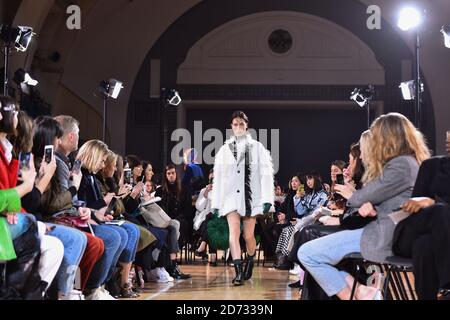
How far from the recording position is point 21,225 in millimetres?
3025

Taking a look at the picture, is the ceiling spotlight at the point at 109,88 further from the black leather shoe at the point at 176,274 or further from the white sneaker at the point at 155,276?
the white sneaker at the point at 155,276

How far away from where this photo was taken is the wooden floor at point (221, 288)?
5035 mm

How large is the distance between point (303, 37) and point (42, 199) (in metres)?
11.4

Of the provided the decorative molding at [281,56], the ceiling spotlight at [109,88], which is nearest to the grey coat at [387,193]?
the ceiling spotlight at [109,88]

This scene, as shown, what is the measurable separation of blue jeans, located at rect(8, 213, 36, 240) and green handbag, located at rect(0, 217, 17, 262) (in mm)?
70

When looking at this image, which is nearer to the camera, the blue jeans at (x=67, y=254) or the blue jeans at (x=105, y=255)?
the blue jeans at (x=67, y=254)

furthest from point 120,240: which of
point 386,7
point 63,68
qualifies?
point 386,7

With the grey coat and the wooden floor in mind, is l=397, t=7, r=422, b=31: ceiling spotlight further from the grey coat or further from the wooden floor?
the grey coat

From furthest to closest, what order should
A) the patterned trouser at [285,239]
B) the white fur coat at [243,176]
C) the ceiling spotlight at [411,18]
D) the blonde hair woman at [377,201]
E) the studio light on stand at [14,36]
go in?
the patterned trouser at [285,239] < the studio light on stand at [14,36] < the ceiling spotlight at [411,18] < the white fur coat at [243,176] < the blonde hair woman at [377,201]

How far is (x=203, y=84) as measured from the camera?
14.5 metres

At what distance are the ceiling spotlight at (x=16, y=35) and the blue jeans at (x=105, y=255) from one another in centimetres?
368

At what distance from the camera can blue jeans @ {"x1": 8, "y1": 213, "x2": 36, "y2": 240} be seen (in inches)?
118

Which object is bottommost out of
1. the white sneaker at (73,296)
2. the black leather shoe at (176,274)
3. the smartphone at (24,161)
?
the black leather shoe at (176,274)

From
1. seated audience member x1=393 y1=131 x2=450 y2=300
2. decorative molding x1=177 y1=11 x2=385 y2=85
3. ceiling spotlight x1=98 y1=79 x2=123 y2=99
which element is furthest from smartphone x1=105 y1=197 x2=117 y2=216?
decorative molding x1=177 y1=11 x2=385 y2=85
